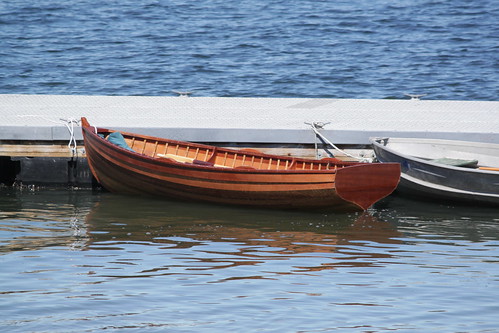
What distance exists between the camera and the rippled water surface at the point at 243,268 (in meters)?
7.78

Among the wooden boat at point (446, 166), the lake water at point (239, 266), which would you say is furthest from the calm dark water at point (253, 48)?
the wooden boat at point (446, 166)

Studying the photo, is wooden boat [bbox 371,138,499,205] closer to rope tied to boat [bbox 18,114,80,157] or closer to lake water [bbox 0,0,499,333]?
lake water [bbox 0,0,499,333]

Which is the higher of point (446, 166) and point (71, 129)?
point (71, 129)

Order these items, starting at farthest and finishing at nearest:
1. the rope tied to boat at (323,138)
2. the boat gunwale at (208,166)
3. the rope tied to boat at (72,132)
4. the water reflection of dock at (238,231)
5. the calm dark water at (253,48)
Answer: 1. the calm dark water at (253,48)
2. the rope tied to boat at (72,132)
3. the rope tied to boat at (323,138)
4. the boat gunwale at (208,166)
5. the water reflection of dock at (238,231)

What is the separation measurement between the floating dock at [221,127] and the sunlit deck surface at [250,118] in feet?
0.05

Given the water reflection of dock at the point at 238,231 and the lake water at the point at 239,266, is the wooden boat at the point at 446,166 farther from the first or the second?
the water reflection of dock at the point at 238,231

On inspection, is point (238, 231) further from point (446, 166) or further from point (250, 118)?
point (250, 118)

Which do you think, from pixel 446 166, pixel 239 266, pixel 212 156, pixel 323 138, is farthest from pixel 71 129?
pixel 446 166

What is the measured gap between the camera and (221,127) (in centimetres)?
1357

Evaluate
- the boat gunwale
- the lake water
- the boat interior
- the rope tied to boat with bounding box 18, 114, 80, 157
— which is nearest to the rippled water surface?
the lake water

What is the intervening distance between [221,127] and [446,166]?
11.5 ft

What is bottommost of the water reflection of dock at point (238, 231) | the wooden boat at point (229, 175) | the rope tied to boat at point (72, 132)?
the water reflection of dock at point (238, 231)

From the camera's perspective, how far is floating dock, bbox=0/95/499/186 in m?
13.3

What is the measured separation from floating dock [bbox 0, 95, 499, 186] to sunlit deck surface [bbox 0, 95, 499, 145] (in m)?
0.02
